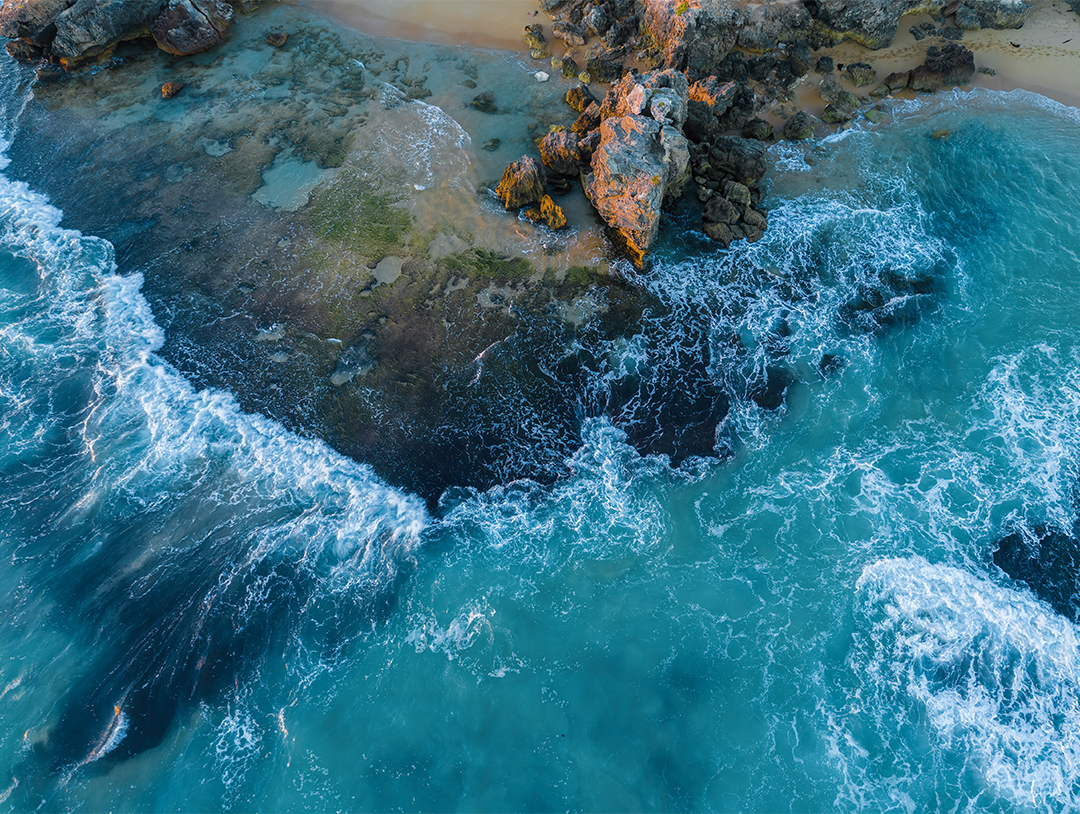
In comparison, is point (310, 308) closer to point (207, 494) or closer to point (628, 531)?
point (207, 494)

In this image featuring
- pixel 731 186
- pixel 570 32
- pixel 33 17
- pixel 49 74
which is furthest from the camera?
pixel 49 74

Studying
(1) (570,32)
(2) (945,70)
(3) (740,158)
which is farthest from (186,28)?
(2) (945,70)

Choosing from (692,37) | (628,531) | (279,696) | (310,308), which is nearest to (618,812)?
(628,531)

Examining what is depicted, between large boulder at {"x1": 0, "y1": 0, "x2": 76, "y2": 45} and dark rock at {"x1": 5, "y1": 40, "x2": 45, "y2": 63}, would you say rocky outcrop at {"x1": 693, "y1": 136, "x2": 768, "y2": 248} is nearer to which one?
large boulder at {"x1": 0, "y1": 0, "x2": 76, "y2": 45}

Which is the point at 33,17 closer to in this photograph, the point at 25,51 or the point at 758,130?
the point at 25,51

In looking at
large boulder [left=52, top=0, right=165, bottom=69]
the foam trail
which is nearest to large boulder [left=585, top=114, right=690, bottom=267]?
the foam trail
